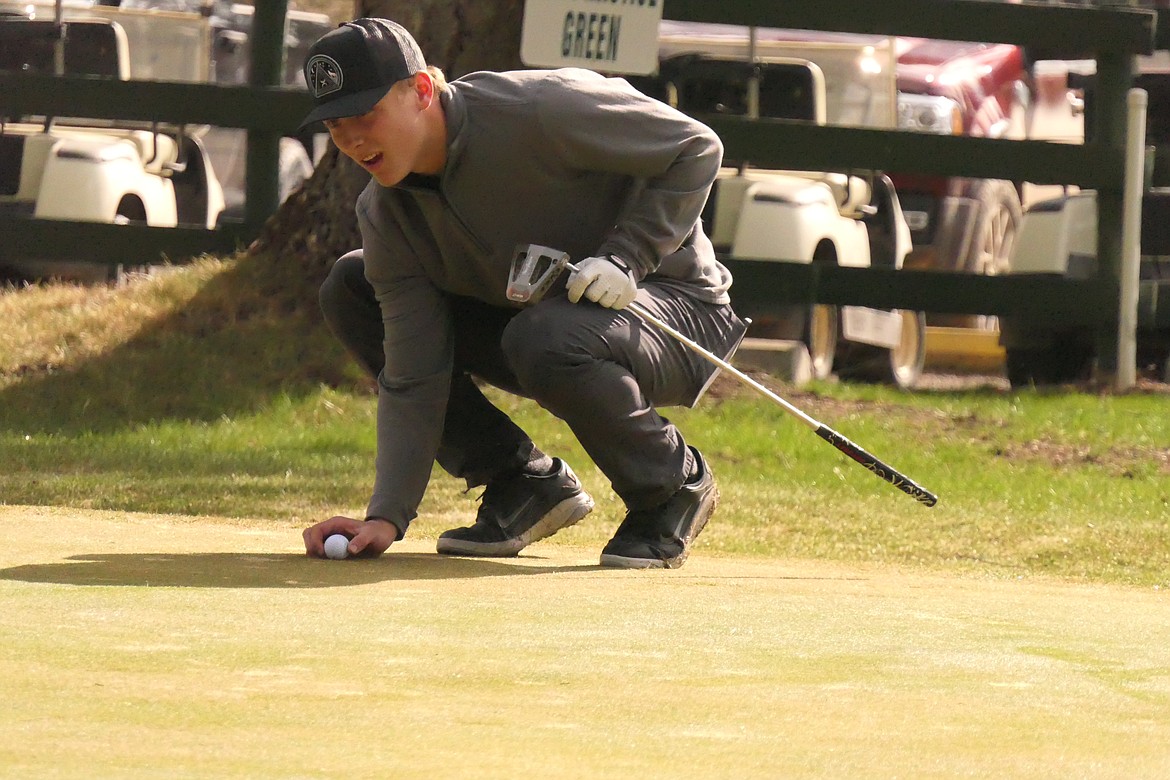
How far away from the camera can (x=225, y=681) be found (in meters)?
2.39

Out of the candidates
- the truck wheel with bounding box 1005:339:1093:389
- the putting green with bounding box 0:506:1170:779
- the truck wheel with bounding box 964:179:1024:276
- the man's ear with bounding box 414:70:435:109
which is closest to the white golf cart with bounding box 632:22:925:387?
the truck wheel with bounding box 1005:339:1093:389

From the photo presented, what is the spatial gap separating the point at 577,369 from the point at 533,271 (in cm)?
22

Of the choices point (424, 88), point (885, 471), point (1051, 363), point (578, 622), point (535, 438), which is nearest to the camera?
point (578, 622)

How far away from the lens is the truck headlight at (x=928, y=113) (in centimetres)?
1240

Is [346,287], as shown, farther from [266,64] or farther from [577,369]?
[266,64]

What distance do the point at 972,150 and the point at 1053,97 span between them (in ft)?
22.2

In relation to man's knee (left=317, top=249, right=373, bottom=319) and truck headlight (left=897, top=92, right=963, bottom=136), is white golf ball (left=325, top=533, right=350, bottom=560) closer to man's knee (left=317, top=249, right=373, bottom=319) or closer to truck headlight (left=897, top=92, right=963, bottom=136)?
man's knee (left=317, top=249, right=373, bottom=319)

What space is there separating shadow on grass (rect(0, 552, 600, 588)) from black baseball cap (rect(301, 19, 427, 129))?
33.3 inches

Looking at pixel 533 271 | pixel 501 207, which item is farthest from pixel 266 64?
pixel 533 271

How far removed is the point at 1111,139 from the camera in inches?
323

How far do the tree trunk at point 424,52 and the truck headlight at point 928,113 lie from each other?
16.0ft

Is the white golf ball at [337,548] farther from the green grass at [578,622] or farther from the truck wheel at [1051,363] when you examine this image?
the truck wheel at [1051,363]

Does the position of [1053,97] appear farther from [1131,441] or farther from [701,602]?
[701,602]

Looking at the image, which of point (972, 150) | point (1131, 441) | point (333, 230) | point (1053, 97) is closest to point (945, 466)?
point (1131, 441)
